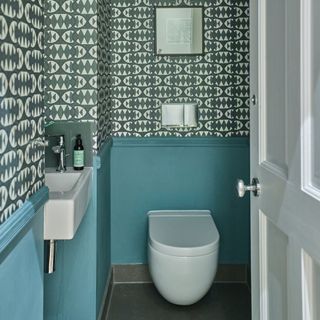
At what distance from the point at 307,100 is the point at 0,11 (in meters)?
0.70

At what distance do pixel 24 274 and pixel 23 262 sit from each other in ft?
0.12

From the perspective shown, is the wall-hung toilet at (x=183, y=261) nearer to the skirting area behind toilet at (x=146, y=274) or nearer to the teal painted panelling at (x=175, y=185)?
the teal painted panelling at (x=175, y=185)

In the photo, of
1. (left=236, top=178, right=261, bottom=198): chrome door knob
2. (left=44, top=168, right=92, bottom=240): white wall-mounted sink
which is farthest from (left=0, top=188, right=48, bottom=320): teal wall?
(left=236, top=178, right=261, bottom=198): chrome door knob

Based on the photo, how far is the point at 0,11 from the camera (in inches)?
35.6

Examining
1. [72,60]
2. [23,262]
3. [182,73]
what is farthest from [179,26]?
[23,262]

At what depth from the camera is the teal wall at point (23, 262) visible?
910 millimetres

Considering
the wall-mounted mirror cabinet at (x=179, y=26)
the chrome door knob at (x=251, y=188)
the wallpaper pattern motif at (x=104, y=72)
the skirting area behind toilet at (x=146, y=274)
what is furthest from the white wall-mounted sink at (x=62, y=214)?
the wall-mounted mirror cabinet at (x=179, y=26)

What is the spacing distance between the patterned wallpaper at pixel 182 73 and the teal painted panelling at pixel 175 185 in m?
0.11

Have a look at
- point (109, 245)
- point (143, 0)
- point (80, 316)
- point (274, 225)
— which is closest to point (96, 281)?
point (80, 316)

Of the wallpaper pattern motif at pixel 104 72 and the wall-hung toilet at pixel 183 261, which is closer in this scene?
the wall-hung toilet at pixel 183 261

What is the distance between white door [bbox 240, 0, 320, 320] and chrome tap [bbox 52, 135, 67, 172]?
1039mm

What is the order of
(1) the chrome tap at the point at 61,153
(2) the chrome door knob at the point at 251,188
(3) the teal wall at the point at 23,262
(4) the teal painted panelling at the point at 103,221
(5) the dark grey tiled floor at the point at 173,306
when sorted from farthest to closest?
(5) the dark grey tiled floor at the point at 173,306 → (4) the teal painted panelling at the point at 103,221 → (1) the chrome tap at the point at 61,153 → (2) the chrome door knob at the point at 251,188 → (3) the teal wall at the point at 23,262

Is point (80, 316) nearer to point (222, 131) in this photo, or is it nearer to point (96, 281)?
point (96, 281)

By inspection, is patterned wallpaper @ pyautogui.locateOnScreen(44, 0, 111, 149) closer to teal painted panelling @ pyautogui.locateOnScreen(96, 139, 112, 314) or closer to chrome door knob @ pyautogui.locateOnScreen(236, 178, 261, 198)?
teal painted panelling @ pyautogui.locateOnScreen(96, 139, 112, 314)
